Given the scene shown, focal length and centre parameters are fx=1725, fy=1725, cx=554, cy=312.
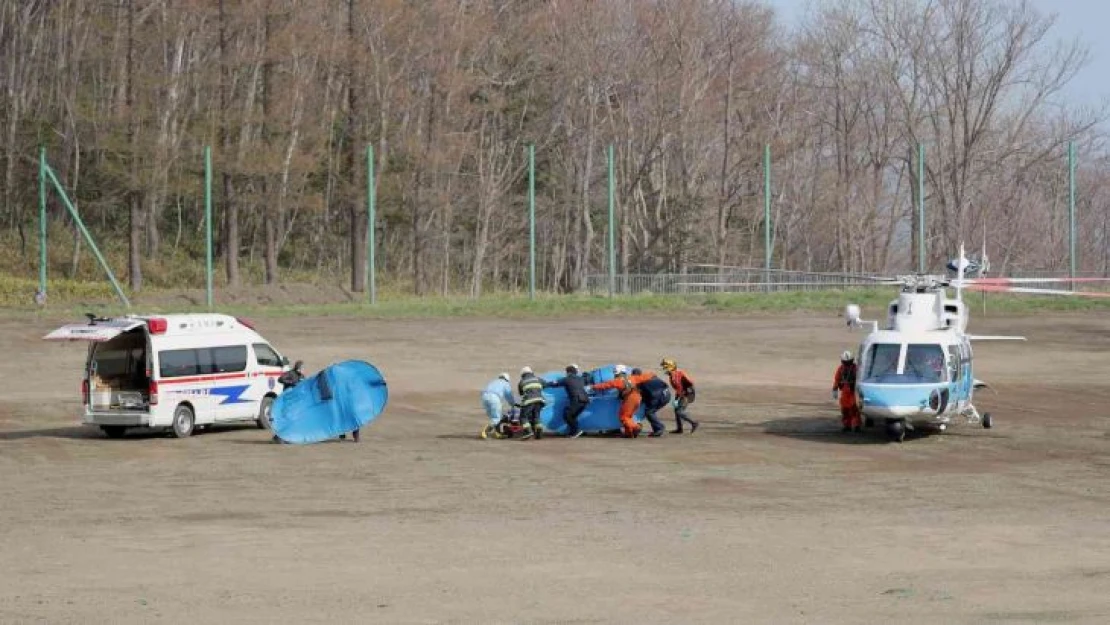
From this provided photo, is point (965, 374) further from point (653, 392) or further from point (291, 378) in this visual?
point (291, 378)

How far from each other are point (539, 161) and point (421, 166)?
12.0 m

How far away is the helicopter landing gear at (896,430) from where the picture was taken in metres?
29.6

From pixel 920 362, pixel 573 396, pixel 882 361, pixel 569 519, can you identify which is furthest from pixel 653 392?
pixel 569 519

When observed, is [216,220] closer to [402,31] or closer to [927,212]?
[402,31]

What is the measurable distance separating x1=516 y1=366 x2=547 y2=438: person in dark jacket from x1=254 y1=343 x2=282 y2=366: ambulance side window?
16.0ft

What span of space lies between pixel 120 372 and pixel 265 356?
264 cm

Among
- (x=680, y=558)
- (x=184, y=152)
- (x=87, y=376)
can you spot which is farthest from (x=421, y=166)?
(x=680, y=558)

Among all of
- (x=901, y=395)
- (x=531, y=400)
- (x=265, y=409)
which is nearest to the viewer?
(x=901, y=395)

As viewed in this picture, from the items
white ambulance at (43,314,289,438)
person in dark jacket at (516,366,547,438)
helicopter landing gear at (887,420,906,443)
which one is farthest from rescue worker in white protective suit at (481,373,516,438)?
helicopter landing gear at (887,420,906,443)

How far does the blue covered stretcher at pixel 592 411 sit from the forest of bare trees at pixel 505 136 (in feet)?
109

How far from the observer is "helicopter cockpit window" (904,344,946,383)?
97.0ft

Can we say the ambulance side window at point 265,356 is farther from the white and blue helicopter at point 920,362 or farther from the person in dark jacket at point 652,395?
the white and blue helicopter at point 920,362

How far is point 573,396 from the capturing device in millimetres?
30422

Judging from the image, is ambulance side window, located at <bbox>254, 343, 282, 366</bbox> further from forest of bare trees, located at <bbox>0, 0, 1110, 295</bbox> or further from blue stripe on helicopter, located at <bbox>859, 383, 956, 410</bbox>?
forest of bare trees, located at <bbox>0, 0, 1110, 295</bbox>
